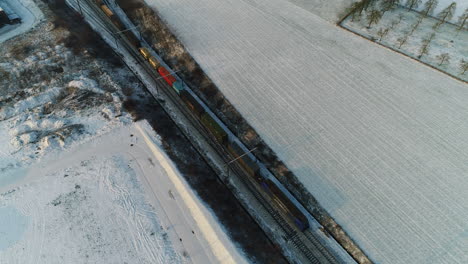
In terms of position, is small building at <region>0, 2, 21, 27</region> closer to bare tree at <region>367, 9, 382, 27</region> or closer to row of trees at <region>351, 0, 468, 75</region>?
row of trees at <region>351, 0, 468, 75</region>

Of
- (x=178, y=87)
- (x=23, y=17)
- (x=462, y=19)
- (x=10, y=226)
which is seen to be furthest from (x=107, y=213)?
(x=462, y=19)

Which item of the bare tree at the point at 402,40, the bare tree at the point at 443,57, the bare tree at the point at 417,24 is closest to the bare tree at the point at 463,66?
the bare tree at the point at 443,57

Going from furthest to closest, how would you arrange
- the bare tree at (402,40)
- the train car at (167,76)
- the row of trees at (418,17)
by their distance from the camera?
the bare tree at (402,40) → the row of trees at (418,17) → the train car at (167,76)

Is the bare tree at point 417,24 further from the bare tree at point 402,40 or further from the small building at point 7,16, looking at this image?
the small building at point 7,16

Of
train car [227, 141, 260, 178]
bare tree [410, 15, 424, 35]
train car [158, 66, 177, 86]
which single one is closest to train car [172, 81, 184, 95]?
train car [158, 66, 177, 86]

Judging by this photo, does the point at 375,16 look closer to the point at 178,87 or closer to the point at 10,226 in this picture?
the point at 178,87
